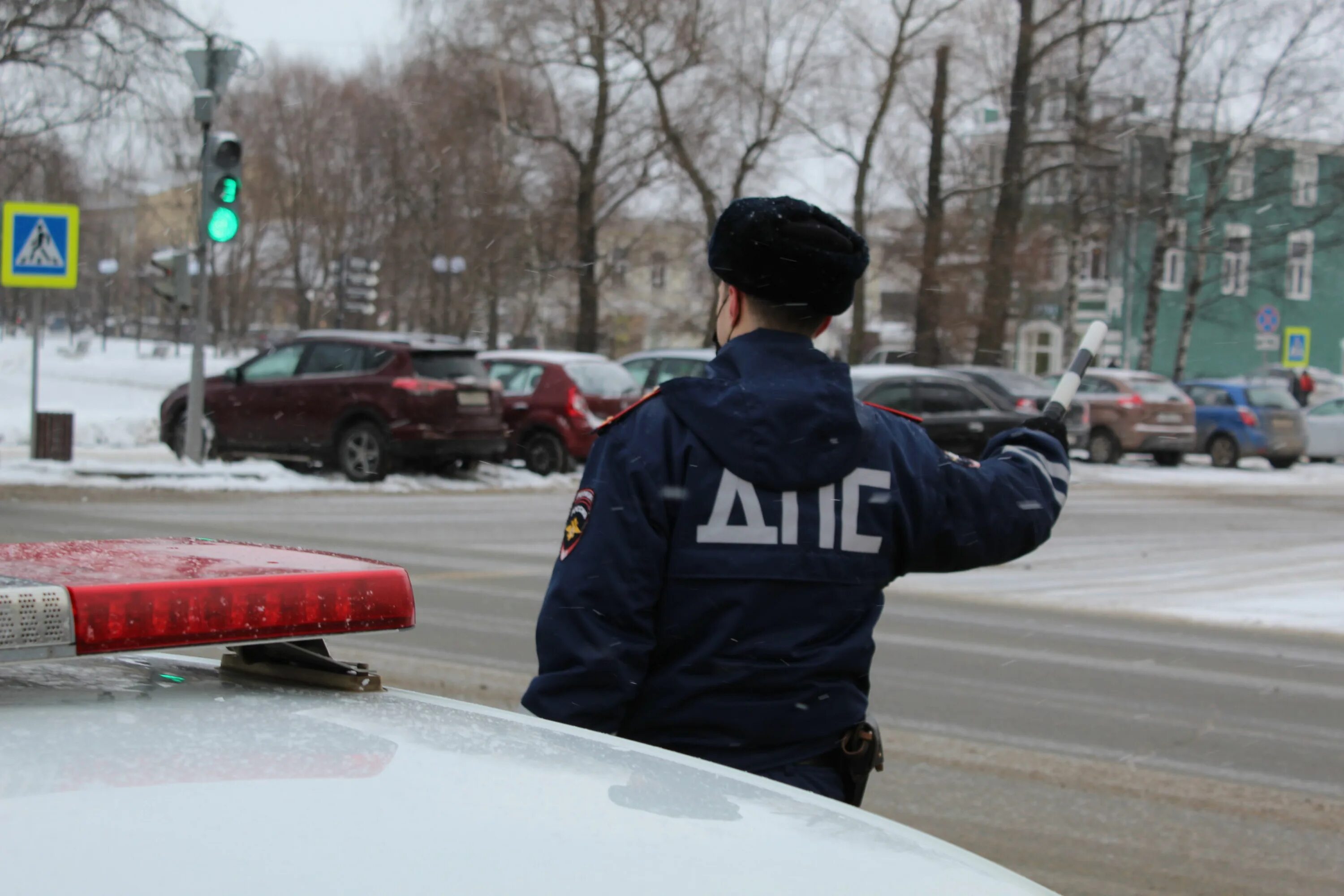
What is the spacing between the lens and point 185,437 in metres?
18.9

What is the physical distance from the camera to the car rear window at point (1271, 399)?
2828 centimetres

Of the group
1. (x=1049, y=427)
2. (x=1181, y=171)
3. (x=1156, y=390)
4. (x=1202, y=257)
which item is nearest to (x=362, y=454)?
(x=1156, y=390)

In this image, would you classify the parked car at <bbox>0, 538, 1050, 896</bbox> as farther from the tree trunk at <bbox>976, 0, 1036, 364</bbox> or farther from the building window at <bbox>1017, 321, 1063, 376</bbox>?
the building window at <bbox>1017, 321, 1063, 376</bbox>

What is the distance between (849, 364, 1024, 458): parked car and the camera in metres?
19.8

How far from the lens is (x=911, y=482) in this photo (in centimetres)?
243

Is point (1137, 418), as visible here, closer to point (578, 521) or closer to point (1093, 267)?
point (578, 521)

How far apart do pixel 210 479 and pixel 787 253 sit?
50.0 feet

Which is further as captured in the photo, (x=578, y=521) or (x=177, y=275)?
→ (x=177, y=275)

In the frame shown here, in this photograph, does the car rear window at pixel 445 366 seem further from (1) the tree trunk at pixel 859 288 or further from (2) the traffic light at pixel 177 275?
(1) the tree trunk at pixel 859 288

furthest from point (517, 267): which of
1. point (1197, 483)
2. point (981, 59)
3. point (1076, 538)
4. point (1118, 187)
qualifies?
point (1076, 538)

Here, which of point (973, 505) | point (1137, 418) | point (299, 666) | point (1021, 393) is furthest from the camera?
point (1137, 418)

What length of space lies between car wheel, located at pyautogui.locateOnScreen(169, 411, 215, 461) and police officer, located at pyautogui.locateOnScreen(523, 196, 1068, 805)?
53.8 feet

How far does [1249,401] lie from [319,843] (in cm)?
2916

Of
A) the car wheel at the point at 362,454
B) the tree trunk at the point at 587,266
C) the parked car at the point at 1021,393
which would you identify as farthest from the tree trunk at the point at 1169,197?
the car wheel at the point at 362,454
